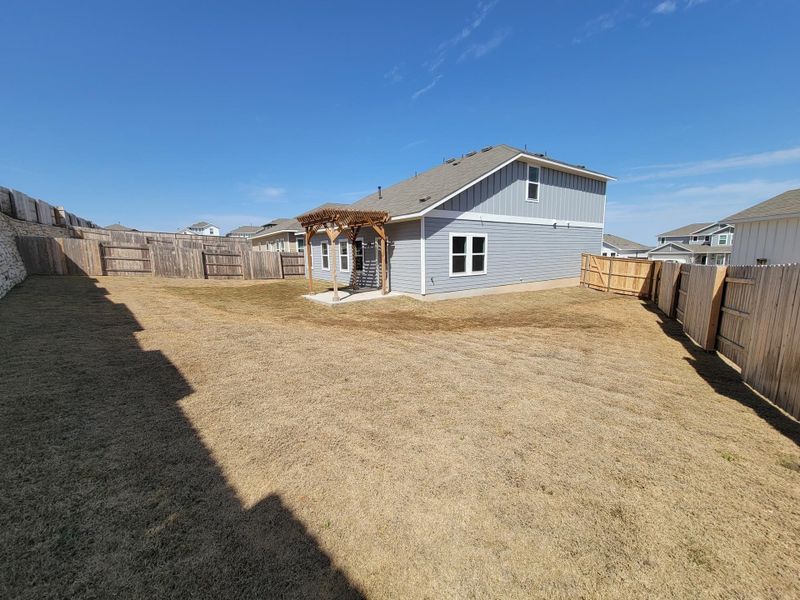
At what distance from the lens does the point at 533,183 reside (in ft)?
49.5

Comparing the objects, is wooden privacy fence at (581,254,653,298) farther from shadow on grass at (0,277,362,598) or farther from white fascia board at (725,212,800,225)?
shadow on grass at (0,277,362,598)

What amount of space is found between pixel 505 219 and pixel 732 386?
35.0 feet

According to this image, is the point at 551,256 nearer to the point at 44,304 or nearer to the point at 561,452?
the point at 561,452

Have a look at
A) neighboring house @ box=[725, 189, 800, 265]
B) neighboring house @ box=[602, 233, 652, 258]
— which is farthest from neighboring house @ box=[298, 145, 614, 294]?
neighboring house @ box=[602, 233, 652, 258]

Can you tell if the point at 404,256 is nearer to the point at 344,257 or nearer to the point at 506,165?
the point at 344,257

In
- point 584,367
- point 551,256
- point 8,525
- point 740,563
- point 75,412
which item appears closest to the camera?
point 740,563

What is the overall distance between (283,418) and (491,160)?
46.0ft

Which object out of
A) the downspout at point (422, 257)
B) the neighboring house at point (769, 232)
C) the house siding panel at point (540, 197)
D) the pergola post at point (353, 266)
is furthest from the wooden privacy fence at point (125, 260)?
the neighboring house at point (769, 232)

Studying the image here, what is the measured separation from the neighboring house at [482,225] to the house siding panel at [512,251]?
0.04 metres

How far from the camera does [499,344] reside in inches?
279

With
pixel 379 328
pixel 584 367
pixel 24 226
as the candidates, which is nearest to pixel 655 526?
pixel 584 367

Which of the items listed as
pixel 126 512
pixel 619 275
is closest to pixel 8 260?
pixel 126 512

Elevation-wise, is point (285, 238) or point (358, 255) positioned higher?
point (285, 238)

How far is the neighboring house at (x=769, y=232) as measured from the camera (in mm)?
12781
